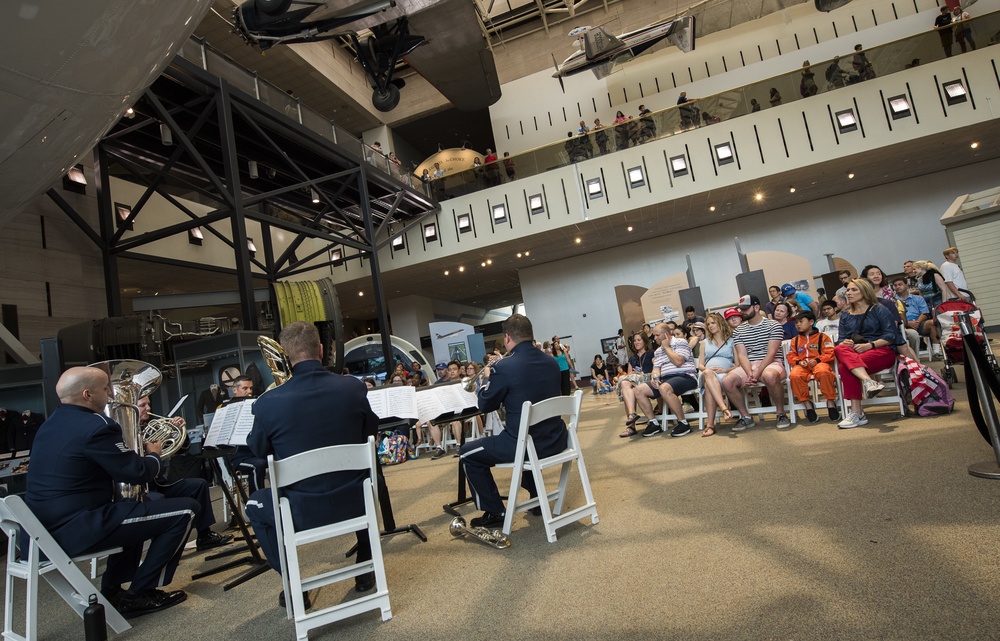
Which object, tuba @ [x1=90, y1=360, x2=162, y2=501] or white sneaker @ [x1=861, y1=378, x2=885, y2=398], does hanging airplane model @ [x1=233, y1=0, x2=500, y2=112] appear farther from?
white sneaker @ [x1=861, y1=378, x2=885, y2=398]

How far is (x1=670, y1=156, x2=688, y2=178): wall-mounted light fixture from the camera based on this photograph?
13081 millimetres

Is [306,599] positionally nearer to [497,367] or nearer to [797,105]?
[497,367]

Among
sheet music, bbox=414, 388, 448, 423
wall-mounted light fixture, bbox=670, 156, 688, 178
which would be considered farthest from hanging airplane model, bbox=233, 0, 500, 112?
sheet music, bbox=414, 388, 448, 423

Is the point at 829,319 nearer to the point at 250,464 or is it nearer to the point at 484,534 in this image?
the point at 484,534

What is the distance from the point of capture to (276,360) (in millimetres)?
3561

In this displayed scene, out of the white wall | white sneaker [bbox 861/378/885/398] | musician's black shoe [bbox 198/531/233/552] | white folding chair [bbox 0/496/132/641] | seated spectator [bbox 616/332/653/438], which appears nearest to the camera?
white folding chair [bbox 0/496/132/641]

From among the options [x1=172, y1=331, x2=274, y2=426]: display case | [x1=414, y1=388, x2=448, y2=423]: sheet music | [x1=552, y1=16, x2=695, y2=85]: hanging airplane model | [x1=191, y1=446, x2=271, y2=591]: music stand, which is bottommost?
[x1=191, y1=446, x2=271, y2=591]: music stand

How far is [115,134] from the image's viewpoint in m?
8.74

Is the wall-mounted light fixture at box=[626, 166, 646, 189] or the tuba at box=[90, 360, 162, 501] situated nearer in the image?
the tuba at box=[90, 360, 162, 501]

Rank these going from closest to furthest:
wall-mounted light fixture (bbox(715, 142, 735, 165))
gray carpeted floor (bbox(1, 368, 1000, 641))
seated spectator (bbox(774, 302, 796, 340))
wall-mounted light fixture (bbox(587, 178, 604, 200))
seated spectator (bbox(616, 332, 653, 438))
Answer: gray carpeted floor (bbox(1, 368, 1000, 641))
seated spectator (bbox(774, 302, 796, 340))
seated spectator (bbox(616, 332, 653, 438))
wall-mounted light fixture (bbox(715, 142, 735, 165))
wall-mounted light fixture (bbox(587, 178, 604, 200))

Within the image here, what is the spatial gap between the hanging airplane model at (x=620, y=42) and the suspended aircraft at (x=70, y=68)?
12.5 meters

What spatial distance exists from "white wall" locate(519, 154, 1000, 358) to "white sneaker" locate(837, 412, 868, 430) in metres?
12.2

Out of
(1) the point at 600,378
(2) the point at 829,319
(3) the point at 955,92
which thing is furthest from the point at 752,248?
(2) the point at 829,319

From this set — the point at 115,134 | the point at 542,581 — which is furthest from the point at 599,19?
the point at 542,581
